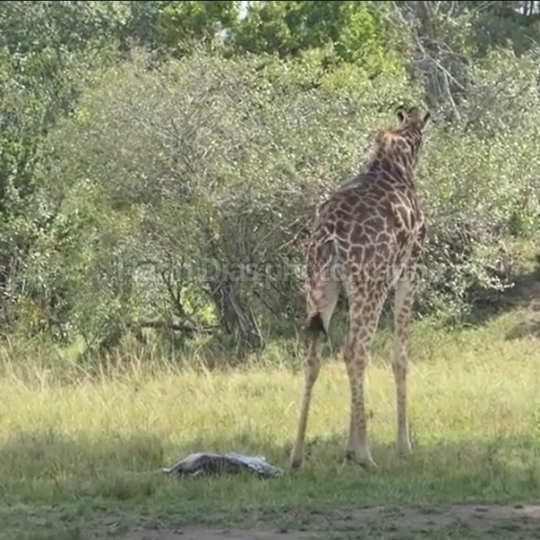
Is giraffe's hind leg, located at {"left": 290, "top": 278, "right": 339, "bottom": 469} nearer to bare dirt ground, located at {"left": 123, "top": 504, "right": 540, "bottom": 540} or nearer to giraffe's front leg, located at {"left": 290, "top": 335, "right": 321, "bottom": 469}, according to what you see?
giraffe's front leg, located at {"left": 290, "top": 335, "right": 321, "bottom": 469}

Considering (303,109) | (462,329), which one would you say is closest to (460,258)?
(462,329)

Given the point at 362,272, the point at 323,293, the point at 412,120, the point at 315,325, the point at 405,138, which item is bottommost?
the point at 315,325

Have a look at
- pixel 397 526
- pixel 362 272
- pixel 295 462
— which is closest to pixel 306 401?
pixel 295 462

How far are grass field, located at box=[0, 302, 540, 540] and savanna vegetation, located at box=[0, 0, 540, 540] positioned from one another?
0.03 m

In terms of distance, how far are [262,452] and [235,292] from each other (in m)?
5.83

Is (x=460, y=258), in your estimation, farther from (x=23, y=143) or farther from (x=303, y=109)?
(x=23, y=143)

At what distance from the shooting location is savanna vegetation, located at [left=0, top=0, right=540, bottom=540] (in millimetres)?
7996

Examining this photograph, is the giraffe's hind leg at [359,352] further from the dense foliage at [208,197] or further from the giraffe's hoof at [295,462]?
the dense foliage at [208,197]

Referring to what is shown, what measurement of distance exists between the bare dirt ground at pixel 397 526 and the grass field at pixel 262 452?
0.03 ft

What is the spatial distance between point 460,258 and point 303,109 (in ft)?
8.36

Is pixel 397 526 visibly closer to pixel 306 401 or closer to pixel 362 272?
pixel 306 401

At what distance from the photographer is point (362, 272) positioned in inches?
344

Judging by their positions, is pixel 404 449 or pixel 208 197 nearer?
pixel 404 449

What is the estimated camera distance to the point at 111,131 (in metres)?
14.9
